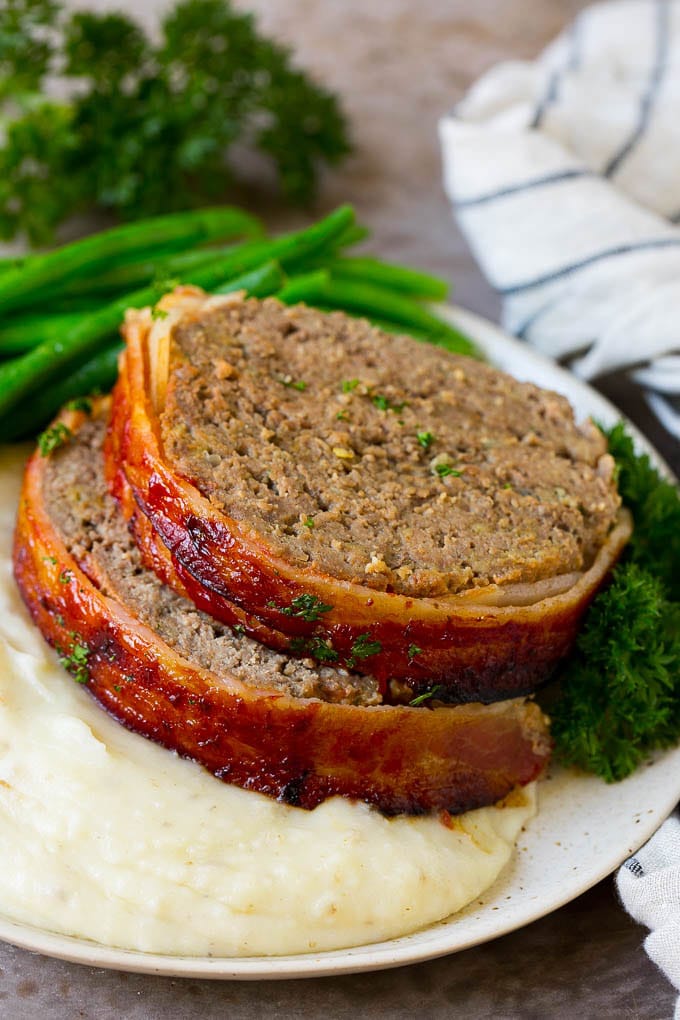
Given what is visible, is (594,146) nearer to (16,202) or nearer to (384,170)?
(384,170)

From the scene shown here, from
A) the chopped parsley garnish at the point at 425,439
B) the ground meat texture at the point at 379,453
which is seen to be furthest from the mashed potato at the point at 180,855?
the chopped parsley garnish at the point at 425,439

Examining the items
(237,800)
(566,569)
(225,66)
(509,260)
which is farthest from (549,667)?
(225,66)

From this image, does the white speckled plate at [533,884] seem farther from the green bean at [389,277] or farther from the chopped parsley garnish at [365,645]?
the green bean at [389,277]

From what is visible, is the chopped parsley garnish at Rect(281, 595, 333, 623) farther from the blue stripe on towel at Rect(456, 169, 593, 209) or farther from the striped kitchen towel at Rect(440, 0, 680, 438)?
the blue stripe on towel at Rect(456, 169, 593, 209)

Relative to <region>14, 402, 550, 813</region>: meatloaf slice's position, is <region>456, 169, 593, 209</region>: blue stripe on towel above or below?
above

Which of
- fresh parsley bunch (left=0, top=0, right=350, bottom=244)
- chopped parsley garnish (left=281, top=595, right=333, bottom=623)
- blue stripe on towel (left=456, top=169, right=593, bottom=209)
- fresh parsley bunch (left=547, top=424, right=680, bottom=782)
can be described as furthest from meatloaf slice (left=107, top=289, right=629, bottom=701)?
fresh parsley bunch (left=0, top=0, right=350, bottom=244)

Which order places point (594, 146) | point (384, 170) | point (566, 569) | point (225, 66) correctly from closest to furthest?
point (566, 569) < point (594, 146) < point (225, 66) < point (384, 170)

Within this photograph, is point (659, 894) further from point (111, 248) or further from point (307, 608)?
point (111, 248)

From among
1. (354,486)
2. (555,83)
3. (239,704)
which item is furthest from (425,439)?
(555,83)
